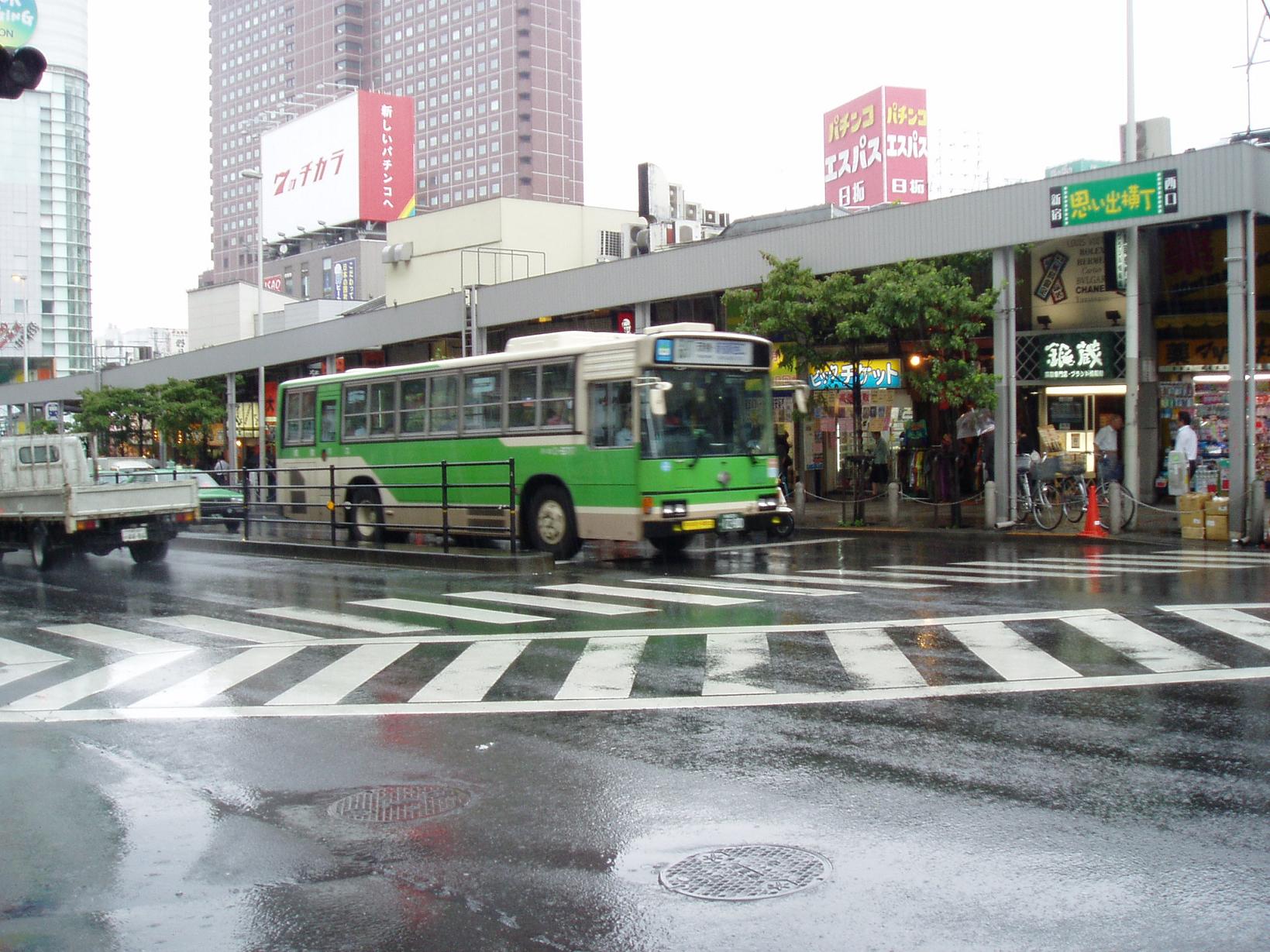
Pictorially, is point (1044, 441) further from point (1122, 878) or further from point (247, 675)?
point (1122, 878)

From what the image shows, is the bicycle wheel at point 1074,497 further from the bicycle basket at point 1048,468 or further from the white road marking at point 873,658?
the white road marking at point 873,658

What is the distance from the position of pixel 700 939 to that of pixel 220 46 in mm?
207398

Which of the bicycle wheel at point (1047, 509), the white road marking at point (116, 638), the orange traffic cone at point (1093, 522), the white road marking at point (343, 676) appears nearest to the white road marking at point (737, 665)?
the white road marking at point (343, 676)

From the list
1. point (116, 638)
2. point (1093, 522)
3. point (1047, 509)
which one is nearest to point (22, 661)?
point (116, 638)

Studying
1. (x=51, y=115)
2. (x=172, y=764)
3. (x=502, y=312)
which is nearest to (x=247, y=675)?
(x=172, y=764)

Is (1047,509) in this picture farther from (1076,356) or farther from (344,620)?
(344,620)

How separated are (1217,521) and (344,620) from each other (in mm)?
13944

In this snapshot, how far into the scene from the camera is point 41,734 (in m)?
7.86

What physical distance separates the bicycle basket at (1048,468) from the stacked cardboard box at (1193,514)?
247 centimetres

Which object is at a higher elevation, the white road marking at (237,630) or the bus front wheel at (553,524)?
the bus front wheel at (553,524)

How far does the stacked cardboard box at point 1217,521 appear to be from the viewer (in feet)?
62.2

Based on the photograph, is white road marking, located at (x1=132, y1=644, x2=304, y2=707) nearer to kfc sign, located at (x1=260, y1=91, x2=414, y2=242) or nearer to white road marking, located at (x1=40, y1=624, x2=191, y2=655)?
white road marking, located at (x1=40, y1=624, x2=191, y2=655)

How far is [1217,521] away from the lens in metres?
19.0

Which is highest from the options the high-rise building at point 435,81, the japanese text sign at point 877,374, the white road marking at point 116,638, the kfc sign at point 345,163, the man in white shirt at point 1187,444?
the high-rise building at point 435,81
